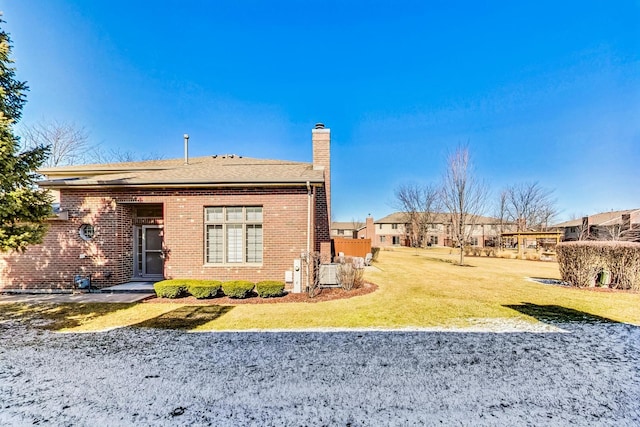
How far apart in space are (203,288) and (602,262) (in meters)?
14.1

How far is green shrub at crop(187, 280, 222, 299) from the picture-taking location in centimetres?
793

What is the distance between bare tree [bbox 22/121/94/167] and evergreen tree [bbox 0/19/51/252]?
22.1 m

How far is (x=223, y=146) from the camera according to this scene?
70.1ft

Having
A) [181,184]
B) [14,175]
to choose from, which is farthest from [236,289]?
[14,175]

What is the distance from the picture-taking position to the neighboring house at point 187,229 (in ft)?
29.3

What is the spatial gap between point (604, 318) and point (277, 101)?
18903mm

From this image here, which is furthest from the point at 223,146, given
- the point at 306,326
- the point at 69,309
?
the point at 306,326

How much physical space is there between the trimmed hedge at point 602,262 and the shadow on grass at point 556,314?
440 cm

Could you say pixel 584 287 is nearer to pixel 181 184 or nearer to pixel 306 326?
pixel 306 326

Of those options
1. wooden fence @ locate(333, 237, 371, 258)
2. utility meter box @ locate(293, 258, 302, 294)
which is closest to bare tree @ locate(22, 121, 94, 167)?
wooden fence @ locate(333, 237, 371, 258)

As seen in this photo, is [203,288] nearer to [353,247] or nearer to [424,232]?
[353,247]

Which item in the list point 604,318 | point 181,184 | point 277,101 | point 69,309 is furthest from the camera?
point 277,101

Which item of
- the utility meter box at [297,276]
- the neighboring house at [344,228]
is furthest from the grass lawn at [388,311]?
the neighboring house at [344,228]

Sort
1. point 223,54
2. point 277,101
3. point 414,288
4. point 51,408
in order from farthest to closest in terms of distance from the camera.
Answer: point 277,101
point 223,54
point 414,288
point 51,408
